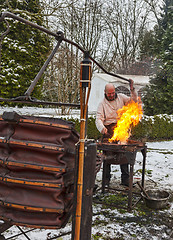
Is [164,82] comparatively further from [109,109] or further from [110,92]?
[110,92]

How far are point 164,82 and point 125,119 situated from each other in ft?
34.6

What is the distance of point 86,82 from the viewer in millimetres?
1860

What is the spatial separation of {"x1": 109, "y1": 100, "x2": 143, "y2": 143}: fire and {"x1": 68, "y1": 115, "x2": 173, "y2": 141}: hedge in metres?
5.54

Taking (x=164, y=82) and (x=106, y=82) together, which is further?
(x=106, y=82)

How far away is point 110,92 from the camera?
4.55 m

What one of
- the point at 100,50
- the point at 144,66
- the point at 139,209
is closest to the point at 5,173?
the point at 139,209

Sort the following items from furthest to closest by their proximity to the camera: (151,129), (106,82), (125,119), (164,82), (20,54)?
1. (106,82)
2. (164,82)
3. (20,54)
4. (151,129)
5. (125,119)

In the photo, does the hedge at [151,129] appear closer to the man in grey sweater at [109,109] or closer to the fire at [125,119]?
the man in grey sweater at [109,109]

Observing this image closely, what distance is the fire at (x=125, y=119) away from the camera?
4562 millimetres

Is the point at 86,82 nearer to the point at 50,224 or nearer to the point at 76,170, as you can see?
the point at 76,170

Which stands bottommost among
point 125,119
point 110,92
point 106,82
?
point 125,119

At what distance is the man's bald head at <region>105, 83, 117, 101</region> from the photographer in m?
4.52

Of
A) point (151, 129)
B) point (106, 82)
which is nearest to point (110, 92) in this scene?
point (151, 129)

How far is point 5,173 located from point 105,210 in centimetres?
241
